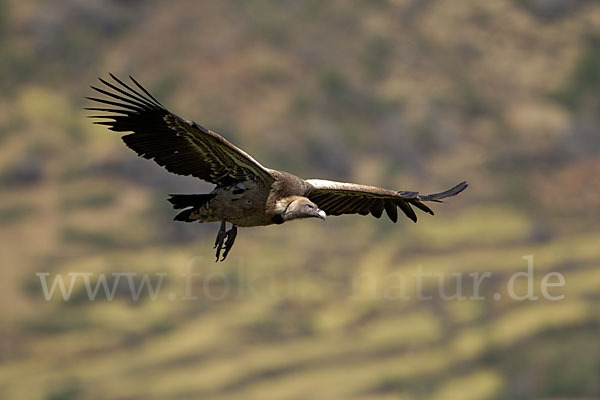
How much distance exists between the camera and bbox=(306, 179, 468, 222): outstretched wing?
743 inches

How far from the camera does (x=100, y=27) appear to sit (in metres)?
107

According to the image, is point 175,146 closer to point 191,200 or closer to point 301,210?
point 191,200

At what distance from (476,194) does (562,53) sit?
→ 2260 centimetres

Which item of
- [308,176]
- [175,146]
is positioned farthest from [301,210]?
[308,176]

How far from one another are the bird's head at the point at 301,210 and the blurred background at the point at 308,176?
55126mm

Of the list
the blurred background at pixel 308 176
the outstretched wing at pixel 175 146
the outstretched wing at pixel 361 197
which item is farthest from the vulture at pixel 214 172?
the blurred background at pixel 308 176

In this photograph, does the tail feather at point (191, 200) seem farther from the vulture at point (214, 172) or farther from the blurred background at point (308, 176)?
the blurred background at point (308, 176)

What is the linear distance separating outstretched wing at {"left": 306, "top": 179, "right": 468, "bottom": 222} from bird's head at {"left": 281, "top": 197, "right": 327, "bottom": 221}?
1.20 m

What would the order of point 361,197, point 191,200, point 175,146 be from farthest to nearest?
point 361,197 < point 191,200 < point 175,146

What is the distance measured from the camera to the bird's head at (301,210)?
54.3 feet

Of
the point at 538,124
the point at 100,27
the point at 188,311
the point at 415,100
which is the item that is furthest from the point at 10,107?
the point at 538,124

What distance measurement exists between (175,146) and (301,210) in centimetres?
214

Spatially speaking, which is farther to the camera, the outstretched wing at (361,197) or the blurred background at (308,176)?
the blurred background at (308,176)

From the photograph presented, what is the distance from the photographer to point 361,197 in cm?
2009
